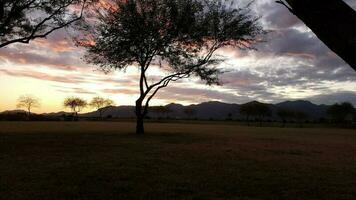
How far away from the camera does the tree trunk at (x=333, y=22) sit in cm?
306

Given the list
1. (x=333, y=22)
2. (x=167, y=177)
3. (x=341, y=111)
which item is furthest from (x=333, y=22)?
(x=341, y=111)

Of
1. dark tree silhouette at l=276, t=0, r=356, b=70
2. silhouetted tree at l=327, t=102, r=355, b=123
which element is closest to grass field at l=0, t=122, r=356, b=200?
dark tree silhouette at l=276, t=0, r=356, b=70

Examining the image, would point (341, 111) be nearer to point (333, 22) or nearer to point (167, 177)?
point (167, 177)

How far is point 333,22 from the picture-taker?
10.2 ft

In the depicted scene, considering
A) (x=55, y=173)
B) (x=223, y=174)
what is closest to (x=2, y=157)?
(x=55, y=173)

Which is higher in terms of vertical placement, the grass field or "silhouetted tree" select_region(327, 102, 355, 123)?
"silhouetted tree" select_region(327, 102, 355, 123)

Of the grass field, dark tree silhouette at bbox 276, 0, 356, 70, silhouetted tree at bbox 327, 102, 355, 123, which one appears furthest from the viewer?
silhouetted tree at bbox 327, 102, 355, 123

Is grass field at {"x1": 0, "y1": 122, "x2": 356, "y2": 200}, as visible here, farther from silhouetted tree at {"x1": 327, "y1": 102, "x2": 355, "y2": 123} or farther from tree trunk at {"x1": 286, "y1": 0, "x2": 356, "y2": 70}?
silhouetted tree at {"x1": 327, "y1": 102, "x2": 355, "y2": 123}

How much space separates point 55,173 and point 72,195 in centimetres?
387

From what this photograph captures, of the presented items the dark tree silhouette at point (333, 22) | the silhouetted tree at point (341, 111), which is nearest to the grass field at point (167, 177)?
the dark tree silhouette at point (333, 22)

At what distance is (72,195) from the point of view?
10422mm

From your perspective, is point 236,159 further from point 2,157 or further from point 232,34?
point 232,34

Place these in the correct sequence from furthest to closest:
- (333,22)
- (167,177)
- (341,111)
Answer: (341,111)
(167,177)
(333,22)

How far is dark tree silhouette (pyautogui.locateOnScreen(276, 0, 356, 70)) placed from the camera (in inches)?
120
